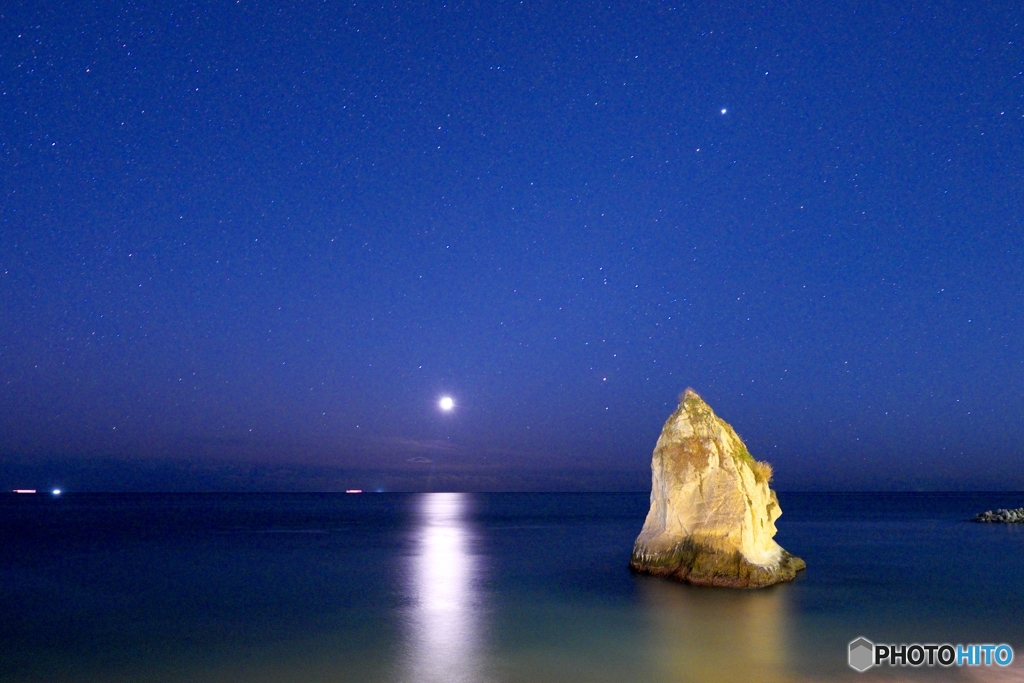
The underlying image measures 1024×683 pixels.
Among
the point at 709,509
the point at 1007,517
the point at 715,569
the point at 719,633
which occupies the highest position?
the point at 709,509

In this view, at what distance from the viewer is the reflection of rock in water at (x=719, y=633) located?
17.8 metres

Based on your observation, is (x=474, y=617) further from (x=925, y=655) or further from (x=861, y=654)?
(x=925, y=655)

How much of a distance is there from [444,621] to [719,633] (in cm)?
923

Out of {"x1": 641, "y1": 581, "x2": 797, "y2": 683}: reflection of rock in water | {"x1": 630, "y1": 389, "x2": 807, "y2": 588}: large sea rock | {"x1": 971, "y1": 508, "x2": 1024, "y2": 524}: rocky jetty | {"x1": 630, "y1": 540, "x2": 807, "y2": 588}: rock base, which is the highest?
{"x1": 630, "y1": 389, "x2": 807, "y2": 588}: large sea rock

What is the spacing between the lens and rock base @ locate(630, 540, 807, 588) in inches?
1120

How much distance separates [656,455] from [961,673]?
15.7 metres

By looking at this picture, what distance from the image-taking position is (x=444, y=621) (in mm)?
25391

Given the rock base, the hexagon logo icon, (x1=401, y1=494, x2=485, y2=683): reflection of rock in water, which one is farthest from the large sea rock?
(x1=401, y1=494, x2=485, y2=683): reflection of rock in water

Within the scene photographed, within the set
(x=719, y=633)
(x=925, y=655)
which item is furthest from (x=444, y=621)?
(x=925, y=655)

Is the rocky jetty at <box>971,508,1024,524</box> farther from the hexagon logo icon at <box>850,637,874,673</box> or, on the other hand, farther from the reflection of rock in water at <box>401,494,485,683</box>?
the hexagon logo icon at <box>850,637,874,673</box>

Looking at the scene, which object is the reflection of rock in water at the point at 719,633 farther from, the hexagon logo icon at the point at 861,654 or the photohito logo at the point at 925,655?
the photohito logo at the point at 925,655

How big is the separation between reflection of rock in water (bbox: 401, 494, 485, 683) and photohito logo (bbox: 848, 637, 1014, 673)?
389 inches

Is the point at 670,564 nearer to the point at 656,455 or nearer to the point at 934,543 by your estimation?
the point at 656,455

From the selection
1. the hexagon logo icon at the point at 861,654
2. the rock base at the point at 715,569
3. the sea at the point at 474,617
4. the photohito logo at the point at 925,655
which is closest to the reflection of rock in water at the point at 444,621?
the sea at the point at 474,617
